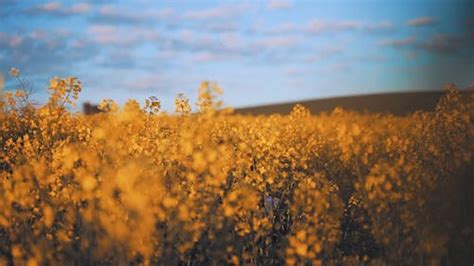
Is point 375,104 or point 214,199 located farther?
point 375,104

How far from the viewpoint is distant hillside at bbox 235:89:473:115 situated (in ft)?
117

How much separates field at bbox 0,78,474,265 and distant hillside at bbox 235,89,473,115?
26.3 m

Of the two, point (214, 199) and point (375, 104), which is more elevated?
point (375, 104)

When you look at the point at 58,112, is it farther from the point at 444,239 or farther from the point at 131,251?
the point at 444,239

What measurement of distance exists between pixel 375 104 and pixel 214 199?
34914 mm

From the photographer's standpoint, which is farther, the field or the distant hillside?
the distant hillside

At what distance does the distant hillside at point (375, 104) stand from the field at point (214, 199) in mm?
26330

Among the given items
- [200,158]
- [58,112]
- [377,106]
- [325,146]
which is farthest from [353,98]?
[200,158]

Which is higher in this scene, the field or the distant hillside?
the distant hillside

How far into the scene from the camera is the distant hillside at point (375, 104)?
3553 centimetres

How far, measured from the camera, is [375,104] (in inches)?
1531

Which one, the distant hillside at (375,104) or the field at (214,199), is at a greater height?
the distant hillside at (375,104)

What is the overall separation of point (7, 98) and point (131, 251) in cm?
673

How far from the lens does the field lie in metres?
4.86
